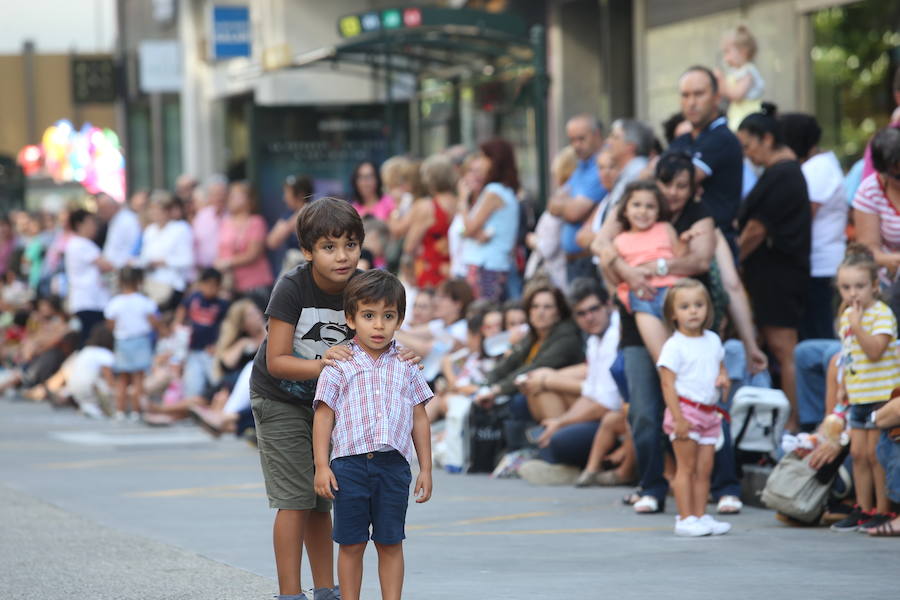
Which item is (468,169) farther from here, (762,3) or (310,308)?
(310,308)

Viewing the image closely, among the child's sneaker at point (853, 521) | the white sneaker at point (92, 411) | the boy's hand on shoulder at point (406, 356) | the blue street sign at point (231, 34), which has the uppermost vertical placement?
the blue street sign at point (231, 34)

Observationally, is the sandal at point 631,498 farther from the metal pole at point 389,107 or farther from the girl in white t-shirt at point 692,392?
the metal pole at point 389,107

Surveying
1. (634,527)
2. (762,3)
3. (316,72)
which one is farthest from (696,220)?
(316,72)

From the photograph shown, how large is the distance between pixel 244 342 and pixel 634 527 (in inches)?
288

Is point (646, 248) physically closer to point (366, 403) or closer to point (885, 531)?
point (885, 531)

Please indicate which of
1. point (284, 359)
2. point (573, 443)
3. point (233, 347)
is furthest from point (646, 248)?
point (233, 347)

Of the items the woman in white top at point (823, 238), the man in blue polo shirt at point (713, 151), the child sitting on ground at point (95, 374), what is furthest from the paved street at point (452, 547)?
the child sitting on ground at point (95, 374)

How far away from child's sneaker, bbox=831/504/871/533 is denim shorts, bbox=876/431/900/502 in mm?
285

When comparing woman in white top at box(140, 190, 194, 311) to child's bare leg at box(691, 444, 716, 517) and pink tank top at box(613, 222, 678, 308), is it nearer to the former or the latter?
pink tank top at box(613, 222, 678, 308)

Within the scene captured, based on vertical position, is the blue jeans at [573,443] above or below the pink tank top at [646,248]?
below

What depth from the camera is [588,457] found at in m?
11.5

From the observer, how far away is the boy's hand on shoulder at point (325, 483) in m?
6.15

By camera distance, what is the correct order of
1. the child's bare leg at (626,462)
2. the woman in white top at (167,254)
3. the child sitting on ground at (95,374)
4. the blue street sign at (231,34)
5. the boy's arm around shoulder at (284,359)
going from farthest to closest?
the blue street sign at (231,34) < the woman in white top at (167,254) < the child sitting on ground at (95,374) < the child's bare leg at (626,462) < the boy's arm around shoulder at (284,359)

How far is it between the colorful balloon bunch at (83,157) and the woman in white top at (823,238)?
63.5 meters
